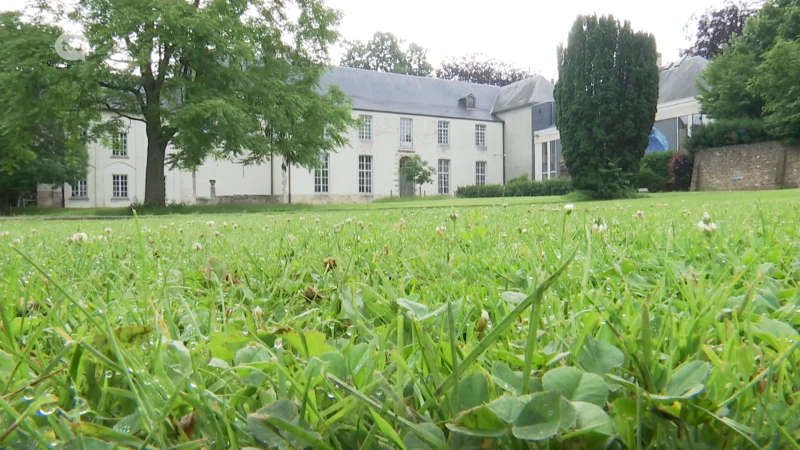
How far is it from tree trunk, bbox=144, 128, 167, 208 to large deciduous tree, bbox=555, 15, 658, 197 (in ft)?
46.9

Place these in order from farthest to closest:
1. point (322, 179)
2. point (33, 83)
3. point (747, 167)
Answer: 1. point (322, 179)
2. point (747, 167)
3. point (33, 83)

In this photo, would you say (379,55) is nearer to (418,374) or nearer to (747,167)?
(747,167)

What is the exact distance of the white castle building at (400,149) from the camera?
31.1m

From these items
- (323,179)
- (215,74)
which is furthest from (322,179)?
(215,74)

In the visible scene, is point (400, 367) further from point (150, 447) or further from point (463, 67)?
point (463, 67)

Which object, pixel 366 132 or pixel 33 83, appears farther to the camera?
pixel 366 132

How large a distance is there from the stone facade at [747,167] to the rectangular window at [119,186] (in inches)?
1170

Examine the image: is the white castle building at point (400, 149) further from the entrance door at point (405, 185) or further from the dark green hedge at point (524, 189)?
the dark green hedge at point (524, 189)

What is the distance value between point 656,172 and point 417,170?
535 inches

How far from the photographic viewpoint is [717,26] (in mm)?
35000

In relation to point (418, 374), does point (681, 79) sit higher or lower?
higher

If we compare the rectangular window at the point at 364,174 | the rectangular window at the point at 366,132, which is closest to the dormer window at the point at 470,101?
the rectangular window at the point at 366,132

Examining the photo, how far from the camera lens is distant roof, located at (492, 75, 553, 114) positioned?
3742 cm

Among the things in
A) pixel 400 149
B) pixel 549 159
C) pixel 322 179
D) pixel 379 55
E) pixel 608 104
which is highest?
pixel 379 55
